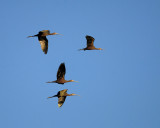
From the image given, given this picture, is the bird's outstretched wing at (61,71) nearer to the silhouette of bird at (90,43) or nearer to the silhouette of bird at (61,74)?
the silhouette of bird at (61,74)

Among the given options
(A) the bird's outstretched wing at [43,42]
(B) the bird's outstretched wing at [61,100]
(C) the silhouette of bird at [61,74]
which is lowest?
(B) the bird's outstretched wing at [61,100]

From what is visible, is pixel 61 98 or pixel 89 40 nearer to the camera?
pixel 89 40

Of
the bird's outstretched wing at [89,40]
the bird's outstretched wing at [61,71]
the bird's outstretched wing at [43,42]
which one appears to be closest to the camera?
the bird's outstretched wing at [61,71]

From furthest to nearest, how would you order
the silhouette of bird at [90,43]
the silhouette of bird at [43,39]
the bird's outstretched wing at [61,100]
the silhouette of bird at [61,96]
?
the bird's outstretched wing at [61,100] < the silhouette of bird at [90,43] < the silhouette of bird at [61,96] < the silhouette of bird at [43,39]

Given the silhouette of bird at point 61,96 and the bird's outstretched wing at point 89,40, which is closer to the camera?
the silhouette of bird at point 61,96

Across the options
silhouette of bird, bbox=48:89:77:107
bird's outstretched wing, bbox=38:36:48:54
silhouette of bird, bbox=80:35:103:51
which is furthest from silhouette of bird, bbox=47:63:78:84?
silhouette of bird, bbox=80:35:103:51

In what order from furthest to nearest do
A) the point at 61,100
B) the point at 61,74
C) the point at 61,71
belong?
the point at 61,100
the point at 61,74
the point at 61,71

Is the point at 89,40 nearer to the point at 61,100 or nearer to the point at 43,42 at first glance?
the point at 43,42

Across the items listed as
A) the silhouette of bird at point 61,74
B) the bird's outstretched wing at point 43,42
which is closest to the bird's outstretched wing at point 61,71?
the silhouette of bird at point 61,74

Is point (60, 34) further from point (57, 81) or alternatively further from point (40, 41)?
point (57, 81)

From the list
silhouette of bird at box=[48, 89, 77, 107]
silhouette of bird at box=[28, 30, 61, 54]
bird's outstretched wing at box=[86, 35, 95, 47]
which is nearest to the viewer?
silhouette of bird at box=[28, 30, 61, 54]

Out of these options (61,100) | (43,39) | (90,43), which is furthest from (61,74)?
(90,43)

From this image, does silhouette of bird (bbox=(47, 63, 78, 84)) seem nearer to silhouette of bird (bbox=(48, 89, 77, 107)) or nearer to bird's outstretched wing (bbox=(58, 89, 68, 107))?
silhouette of bird (bbox=(48, 89, 77, 107))

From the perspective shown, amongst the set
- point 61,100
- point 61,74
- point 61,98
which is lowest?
point 61,100
